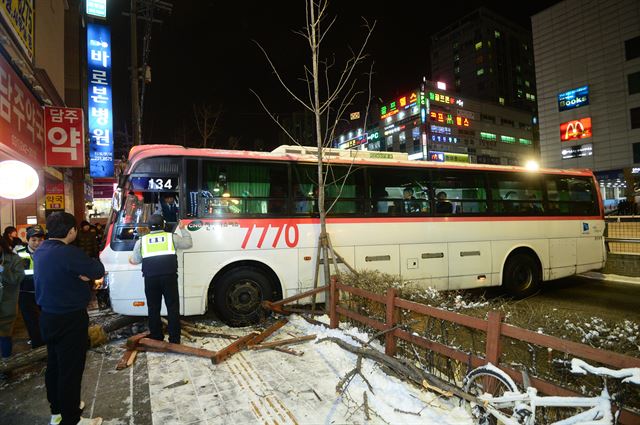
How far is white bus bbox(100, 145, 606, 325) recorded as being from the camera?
6562 millimetres

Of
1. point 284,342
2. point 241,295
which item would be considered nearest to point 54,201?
point 241,295

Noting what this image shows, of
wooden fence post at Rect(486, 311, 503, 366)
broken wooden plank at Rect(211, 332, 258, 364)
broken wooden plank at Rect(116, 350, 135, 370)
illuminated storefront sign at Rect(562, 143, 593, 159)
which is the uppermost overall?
illuminated storefront sign at Rect(562, 143, 593, 159)

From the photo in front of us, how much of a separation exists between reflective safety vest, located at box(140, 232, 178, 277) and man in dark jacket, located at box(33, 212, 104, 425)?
188cm

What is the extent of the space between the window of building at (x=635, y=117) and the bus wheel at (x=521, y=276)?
37.8 meters

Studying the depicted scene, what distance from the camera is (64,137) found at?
38.0 feet

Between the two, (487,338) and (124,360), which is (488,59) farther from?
(124,360)

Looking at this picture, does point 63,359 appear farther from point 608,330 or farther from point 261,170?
point 608,330

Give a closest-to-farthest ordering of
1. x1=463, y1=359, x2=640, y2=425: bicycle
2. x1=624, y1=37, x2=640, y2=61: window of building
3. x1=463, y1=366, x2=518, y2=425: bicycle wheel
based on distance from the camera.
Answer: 1. x1=463, y1=359, x2=640, y2=425: bicycle
2. x1=463, y1=366, x2=518, y2=425: bicycle wheel
3. x1=624, y1=37, x2=640, y2=61: window of building

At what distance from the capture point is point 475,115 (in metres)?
83.3

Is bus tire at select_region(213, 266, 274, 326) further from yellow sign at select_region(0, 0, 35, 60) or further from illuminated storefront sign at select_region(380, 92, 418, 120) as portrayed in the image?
illuminated storefront sign at select_region(380, 92, 418, 120)

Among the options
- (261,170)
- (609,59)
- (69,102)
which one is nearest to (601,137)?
(609,59)

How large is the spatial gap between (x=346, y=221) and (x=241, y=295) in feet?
8.56

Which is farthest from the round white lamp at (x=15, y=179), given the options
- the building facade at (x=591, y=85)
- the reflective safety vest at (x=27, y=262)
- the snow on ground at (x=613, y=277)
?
the building facade at (x=591, y=85)

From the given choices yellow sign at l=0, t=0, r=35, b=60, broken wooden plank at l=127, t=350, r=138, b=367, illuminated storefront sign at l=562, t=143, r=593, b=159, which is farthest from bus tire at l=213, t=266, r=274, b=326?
illuminated storefront sign at l=562, t=143, r=593, b=159
